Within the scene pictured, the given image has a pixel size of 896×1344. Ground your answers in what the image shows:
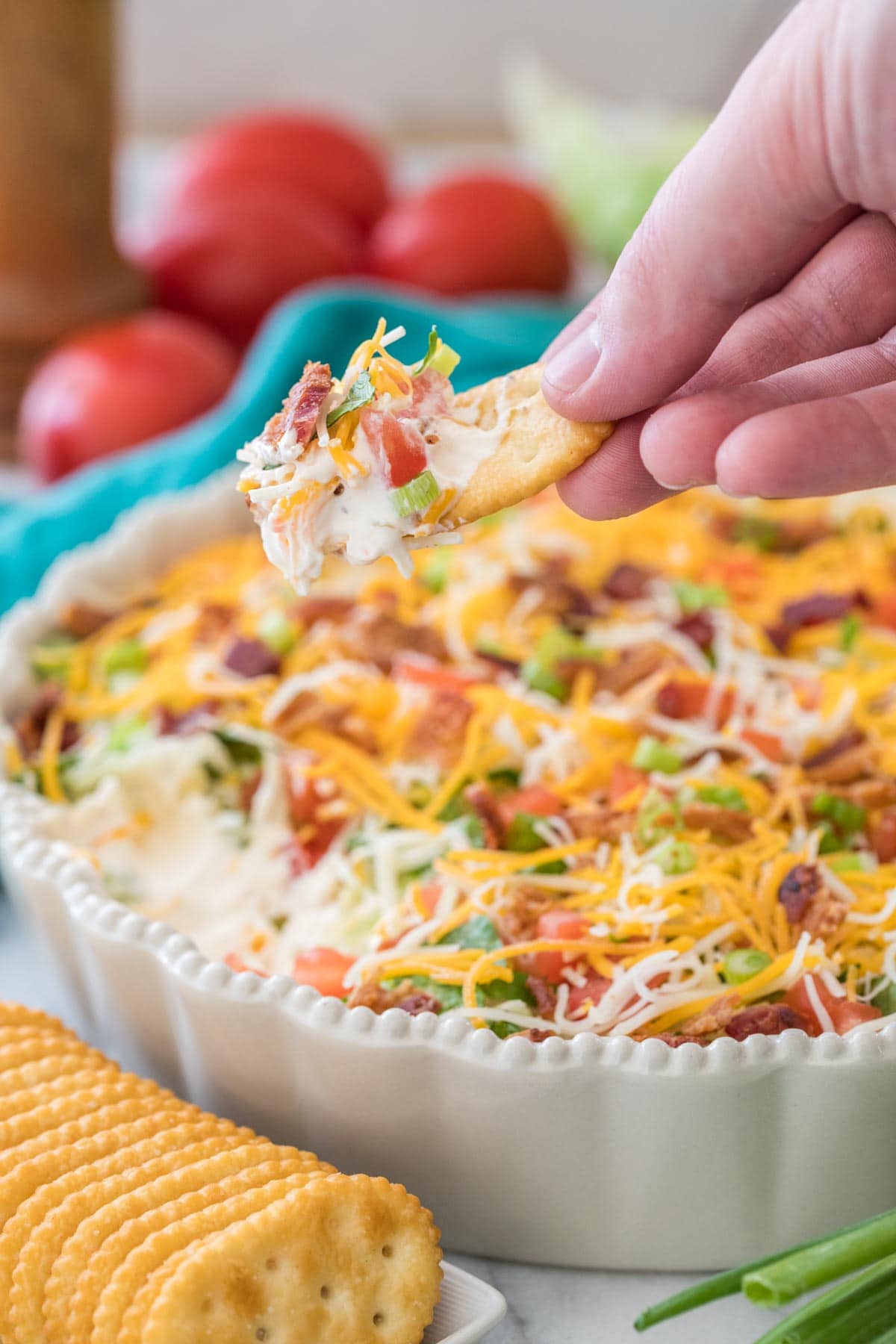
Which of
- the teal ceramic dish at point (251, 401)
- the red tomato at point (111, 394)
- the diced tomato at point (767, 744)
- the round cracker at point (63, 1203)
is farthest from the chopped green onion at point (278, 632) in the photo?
the red tomato at point (111, 394)

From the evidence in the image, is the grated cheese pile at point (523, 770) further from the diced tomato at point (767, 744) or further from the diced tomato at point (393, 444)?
the diced tomato at point (393, 444)

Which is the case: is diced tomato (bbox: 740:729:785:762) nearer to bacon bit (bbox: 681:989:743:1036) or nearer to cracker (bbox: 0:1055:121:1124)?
bacon bit (bbox: 681:989:743:1036)

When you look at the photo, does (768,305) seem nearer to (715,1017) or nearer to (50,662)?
(715,1017)

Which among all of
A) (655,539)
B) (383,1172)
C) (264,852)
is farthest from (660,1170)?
(655,539)

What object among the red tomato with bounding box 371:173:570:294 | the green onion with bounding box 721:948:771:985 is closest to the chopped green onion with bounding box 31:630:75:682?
the green onion with bounding box 721:948:771:985

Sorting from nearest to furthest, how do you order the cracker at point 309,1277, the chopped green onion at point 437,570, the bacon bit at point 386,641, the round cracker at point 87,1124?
the cracker at point 309,1277, the round cracker at point 87,1124, the bacon bit at point 386,641, the chopped green onion at point 437,570

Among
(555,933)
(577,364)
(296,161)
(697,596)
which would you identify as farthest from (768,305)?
(296,161)
